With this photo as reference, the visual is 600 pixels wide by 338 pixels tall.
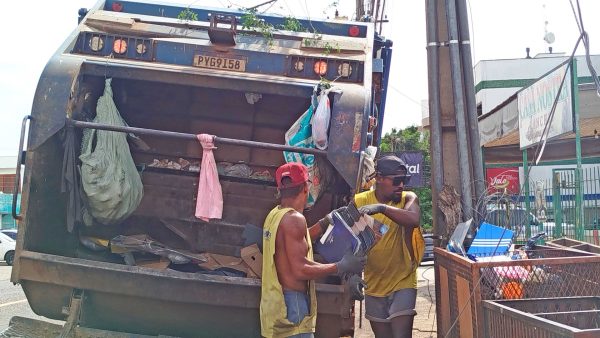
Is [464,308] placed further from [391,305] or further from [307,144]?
[307,144]

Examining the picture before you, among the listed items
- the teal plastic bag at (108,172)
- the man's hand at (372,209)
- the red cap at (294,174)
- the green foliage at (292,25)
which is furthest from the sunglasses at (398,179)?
the teal plastic bag at (108,172)

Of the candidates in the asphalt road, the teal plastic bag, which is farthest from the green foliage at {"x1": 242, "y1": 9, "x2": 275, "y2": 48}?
the asphalt road

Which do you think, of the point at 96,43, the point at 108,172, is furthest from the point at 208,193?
the point at 96,43

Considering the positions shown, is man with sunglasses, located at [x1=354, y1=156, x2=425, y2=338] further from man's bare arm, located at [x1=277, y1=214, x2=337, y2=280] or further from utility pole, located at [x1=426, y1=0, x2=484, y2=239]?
man's bare arm, located at [x1=277, y1=214, x2=337, y2=280]

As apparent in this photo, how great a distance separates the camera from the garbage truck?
12.1 ft

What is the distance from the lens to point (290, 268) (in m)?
2.98

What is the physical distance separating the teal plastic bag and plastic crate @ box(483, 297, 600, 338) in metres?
2.67

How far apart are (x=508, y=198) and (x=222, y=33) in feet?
7.85

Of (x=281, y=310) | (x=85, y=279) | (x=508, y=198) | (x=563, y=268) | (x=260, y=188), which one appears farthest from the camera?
(x=260, y=188)

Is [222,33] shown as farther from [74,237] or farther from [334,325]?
[334,325]

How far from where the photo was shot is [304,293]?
3039mm

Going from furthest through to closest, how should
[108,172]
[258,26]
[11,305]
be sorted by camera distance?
[11,305] < [258,26] < [108,172]

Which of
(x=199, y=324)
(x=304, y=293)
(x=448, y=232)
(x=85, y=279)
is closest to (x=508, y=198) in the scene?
(x=448, y=232)

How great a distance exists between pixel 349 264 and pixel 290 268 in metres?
0.34
